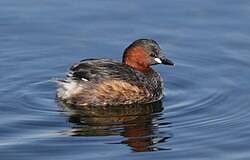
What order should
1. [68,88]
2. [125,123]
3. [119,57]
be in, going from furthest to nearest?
[119,57] < [68,88] < [125,123]

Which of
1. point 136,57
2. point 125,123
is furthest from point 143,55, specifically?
point 125,123

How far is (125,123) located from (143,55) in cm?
157

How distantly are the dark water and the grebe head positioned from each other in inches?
17.8

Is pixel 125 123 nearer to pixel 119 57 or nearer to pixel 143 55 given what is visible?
pixel 143 55

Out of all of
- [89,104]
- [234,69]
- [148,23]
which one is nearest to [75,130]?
[89,104]

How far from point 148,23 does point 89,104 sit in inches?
118

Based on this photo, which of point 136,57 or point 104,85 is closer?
point 104,85

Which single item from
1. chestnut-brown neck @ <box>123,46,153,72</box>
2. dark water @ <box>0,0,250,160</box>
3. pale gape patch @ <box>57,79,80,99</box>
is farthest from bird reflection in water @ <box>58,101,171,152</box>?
chestnut-brown neck @ <box>123,46,153,72</box>

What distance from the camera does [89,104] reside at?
11680mm

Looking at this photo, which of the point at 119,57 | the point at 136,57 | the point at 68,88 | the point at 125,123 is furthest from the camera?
the point at 119,57

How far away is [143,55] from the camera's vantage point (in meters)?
12.1

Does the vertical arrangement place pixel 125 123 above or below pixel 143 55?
below

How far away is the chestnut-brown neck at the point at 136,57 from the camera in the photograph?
39.5 feet

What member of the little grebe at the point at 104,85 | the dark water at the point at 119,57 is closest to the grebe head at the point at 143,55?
the little grebe at the point at 104,85
